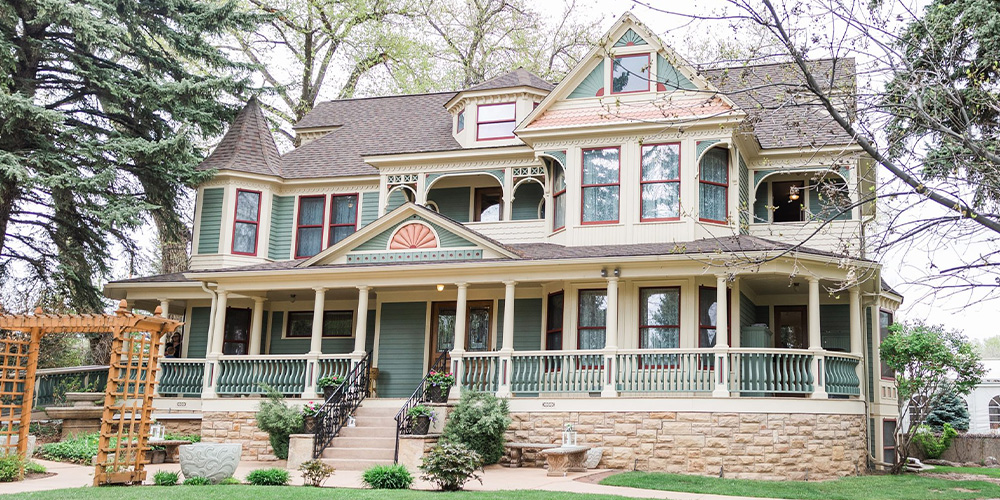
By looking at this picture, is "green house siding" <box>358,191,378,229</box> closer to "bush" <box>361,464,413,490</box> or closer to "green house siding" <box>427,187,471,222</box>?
"green house siding" <box>427,187,471,222</box>

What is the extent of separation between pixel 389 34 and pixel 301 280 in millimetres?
16661

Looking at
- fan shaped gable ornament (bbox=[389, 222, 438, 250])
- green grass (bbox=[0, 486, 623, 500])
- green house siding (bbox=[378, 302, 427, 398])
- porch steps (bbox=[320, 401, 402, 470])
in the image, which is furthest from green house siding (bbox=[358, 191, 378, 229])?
green grass (bbox=[0, 486, 623, 500])

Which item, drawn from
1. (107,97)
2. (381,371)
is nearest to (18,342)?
(381,371)

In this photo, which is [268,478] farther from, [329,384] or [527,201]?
[527,201]

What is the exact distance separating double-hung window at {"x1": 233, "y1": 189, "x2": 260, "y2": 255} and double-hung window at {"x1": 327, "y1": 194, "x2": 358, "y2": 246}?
1.77m

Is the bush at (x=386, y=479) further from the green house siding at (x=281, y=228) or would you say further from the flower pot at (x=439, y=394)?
the green house siding at (x=281, y=228)

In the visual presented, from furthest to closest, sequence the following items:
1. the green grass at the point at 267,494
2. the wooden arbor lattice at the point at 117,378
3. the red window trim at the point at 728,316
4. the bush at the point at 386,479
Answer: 1. the red window trim at the point at 728,316
2. the bush at the point at 386,479
3. the wooden arbor lattice at the point at 117,378
4. the green grass at the point at 267,494

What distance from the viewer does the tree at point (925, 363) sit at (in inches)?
725

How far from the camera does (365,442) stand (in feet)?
53.9

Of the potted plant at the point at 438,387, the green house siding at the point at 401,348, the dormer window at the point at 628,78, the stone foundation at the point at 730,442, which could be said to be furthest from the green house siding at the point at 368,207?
the stone foundation at the point at 730,442

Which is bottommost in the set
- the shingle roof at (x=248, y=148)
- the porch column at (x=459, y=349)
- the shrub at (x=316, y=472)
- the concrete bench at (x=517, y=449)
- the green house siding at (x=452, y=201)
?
the shrub at (x=316, y=472)

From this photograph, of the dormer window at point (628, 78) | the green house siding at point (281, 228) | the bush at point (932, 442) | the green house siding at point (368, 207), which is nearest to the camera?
the dormer window at point (628, 78)

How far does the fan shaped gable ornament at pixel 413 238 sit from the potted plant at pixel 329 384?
2894 millimetres

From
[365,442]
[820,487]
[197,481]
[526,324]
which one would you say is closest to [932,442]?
[820,487]
